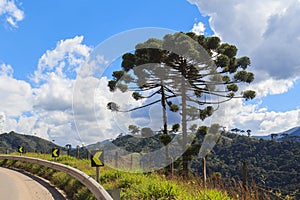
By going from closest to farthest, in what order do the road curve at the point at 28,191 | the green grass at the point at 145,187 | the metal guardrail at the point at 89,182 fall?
the green grass at the point at 145,187
the metal guardrail at the point at 89,182
the road curve at the point at 28,191

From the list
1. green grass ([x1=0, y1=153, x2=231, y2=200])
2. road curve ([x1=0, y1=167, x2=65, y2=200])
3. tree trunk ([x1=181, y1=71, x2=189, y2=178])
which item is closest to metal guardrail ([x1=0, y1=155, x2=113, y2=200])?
green grass ([x1=0, y1=153, x2=231, y2=200])

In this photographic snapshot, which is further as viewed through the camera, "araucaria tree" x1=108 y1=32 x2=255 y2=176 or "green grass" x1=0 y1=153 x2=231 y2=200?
"araucaria tree" x1=108 y1=32 x2=255 y2=176

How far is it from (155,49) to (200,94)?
378 cm

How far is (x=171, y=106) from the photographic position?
2053 cm

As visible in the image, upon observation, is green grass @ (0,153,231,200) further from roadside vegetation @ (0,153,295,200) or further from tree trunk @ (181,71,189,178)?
tree trunk @ (181,71,189,178)

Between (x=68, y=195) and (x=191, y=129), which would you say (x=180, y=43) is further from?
(x=68, y=195)

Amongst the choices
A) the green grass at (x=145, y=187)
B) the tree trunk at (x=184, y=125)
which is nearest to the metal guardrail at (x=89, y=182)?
the green grass at (x=145, y=187)

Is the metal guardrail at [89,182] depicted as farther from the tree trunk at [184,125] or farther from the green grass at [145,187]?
the tree trunk at [184,125]

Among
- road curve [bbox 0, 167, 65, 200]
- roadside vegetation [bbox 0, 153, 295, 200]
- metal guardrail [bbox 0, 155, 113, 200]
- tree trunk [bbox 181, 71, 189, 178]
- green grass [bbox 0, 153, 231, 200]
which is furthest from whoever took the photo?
tree trunk [bbox 181, 71, 189, 178]

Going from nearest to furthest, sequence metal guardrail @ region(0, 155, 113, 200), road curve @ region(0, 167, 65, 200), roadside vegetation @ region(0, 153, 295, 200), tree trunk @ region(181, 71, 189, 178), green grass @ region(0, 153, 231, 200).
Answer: roadside vegetation @ region(0, 153, 295, 200) → green grass @ region(0, 153, 231, 200) → metal guardrail @ region(0, 155, 113, 200) → road curve @ region(0, 167, 65, 200) → tree trunk @ region(181, 71, 189, 178)

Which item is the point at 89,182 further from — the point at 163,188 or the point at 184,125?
the point at 184,125

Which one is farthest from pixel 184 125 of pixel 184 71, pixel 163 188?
pixel 163 188

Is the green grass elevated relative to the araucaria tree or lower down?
lower down

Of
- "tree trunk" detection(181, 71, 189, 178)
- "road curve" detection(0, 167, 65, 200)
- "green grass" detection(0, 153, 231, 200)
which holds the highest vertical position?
"tree trunk" detection(181, 71, 189, 178)
